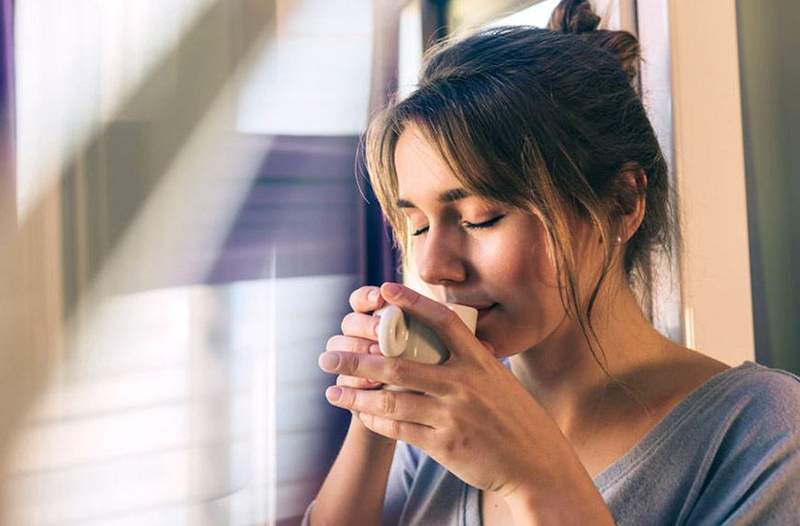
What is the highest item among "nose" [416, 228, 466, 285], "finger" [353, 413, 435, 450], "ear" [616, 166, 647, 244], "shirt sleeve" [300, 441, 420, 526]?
"ear" [616, 166, 647, 244]

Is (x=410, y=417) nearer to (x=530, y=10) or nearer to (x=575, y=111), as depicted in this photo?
(x=575, y=111)

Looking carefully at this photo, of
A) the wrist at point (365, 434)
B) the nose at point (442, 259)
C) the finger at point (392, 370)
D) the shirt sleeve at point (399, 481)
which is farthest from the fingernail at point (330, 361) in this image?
the shirt sleeve at point (399, 481)

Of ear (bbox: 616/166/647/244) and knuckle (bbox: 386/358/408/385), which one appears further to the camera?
ear (bbox: 616/166/647/244)

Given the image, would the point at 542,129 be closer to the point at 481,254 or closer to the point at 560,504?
the point at 481,254

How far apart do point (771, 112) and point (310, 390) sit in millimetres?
869

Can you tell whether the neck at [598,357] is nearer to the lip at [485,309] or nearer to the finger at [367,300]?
the lip at [485,309]

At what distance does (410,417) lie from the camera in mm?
718

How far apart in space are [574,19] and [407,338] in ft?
1.73

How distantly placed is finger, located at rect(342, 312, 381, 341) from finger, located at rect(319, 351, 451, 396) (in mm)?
33

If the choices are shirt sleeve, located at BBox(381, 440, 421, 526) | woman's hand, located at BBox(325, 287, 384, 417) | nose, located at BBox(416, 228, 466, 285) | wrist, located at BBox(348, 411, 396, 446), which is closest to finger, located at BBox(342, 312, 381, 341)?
woman's hand, located at BBox(325, 287, 384, 417)

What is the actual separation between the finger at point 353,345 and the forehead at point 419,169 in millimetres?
193

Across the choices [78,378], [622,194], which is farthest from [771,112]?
[78,378]

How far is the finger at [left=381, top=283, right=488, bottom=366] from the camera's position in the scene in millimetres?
705

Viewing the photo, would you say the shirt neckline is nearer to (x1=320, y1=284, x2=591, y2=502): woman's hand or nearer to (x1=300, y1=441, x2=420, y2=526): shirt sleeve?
(x1=320, y1=284, x2=591, y2=502): woman's hand
